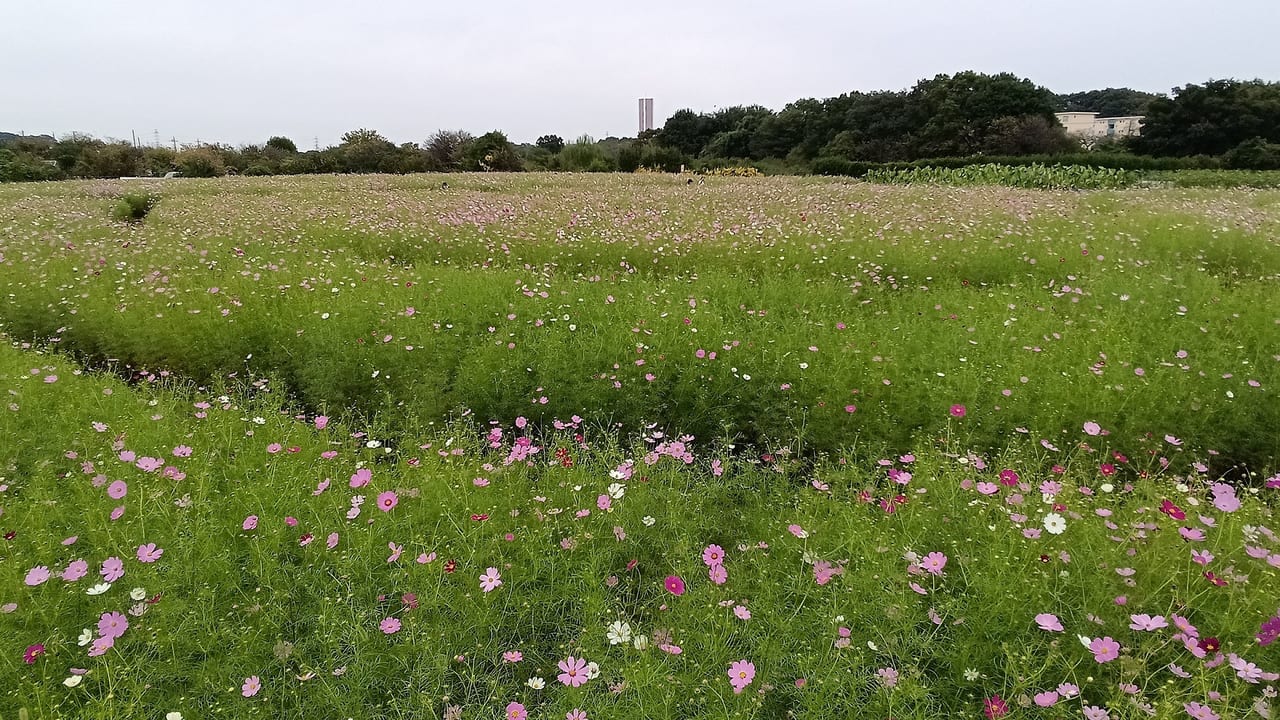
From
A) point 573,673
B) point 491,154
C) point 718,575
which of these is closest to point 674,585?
point 718,575

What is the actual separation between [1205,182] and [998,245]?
65.1ft

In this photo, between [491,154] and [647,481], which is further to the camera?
[491,154]

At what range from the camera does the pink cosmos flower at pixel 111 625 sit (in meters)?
1.98

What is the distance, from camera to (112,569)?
2207mm

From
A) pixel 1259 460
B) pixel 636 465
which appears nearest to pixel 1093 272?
pixel 1259 460

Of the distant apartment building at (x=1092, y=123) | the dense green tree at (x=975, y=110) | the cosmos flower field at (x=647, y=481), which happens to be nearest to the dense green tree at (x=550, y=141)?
the dense green tree at (x=975, y=110)

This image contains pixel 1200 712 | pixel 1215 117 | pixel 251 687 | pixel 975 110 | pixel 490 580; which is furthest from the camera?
pixel 975 110

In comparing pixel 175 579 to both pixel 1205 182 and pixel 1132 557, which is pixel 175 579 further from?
pixel 1205 182

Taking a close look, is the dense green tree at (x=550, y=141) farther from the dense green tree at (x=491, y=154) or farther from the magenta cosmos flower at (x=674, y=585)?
the magenta cosmos flower at (x=674, y=585)

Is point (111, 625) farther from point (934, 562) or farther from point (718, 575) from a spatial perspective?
point (934, 562)

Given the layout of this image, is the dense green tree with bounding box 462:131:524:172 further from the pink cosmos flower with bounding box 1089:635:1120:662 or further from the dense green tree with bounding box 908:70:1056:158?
the pink cosmos flower with bounding box 1089:635:1120:662

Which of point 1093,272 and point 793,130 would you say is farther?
Answer: point 793,130

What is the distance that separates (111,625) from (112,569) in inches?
11.1

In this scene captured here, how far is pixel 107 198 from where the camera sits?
609 inches
